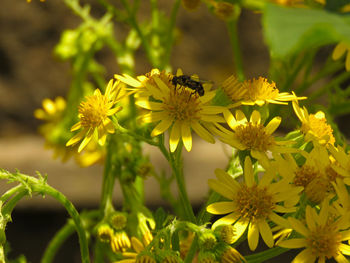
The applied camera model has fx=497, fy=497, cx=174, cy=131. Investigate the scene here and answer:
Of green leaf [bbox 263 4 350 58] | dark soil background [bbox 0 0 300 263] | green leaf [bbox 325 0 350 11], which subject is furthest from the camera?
dark soil background [bbox 0 0 300 263]

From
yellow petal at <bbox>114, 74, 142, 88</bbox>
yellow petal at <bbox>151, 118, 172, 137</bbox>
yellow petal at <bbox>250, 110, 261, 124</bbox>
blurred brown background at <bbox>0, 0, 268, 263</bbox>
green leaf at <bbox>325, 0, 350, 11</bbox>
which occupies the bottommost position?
blurred brown background at <bbox>0, 0, 268, 263</bbox>

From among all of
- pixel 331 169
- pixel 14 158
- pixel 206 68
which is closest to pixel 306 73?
pixel 331 169

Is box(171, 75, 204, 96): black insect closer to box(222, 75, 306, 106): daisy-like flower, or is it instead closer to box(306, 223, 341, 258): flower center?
box(222, 75, 306, 106): daisy-like flower

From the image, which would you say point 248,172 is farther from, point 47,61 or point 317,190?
point 47,61

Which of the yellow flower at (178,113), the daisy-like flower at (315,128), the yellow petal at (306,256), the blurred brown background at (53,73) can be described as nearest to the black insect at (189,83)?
the yellow flower at (178,113)

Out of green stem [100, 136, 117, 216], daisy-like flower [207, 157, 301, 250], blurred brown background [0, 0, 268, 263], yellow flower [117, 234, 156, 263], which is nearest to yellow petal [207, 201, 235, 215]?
daisy-like flower [207, 157, 301, 250]

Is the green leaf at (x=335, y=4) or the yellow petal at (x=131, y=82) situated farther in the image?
the yellow petal at (x=131, y=82)

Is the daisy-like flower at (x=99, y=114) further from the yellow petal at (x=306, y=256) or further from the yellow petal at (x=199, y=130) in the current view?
the yellow petal at (x=306, y=256)
